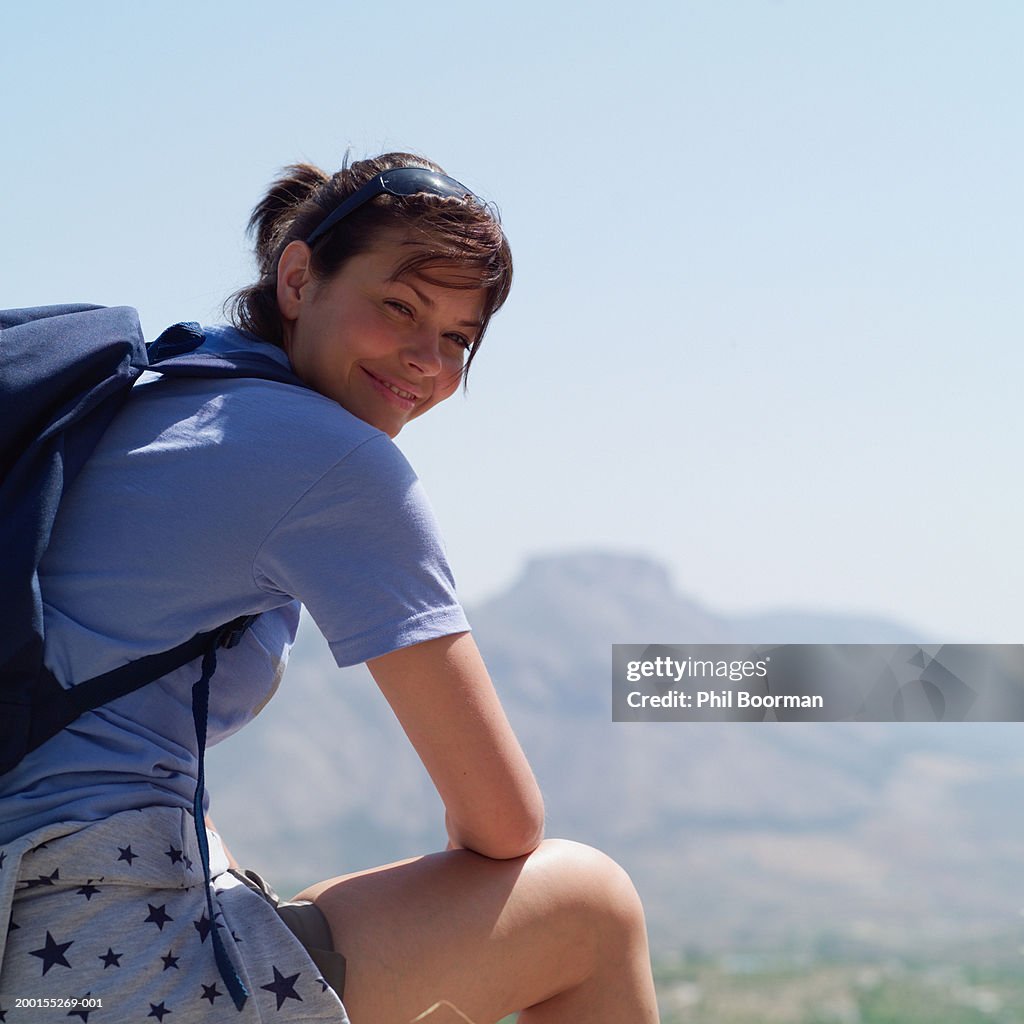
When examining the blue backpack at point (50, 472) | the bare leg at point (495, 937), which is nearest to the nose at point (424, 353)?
the blue backpack at point (50, 472)

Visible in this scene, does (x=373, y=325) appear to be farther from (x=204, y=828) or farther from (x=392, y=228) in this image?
(x=204, y=828)

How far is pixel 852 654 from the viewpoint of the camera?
4551 mm

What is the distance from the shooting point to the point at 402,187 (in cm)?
139

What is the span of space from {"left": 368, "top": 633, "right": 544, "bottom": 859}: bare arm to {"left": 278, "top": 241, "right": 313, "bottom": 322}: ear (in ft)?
1.63

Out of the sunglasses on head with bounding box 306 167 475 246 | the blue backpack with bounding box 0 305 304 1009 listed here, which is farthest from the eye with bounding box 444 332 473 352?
the blue backpack with bounding box 0 305 304 1009

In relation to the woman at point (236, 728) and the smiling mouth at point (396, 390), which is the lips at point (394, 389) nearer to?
the smiling mouth at point (396, 390)

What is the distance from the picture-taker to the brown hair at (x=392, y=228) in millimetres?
1365

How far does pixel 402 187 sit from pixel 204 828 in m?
0.70

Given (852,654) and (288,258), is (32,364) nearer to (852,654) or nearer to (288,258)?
(288,258)

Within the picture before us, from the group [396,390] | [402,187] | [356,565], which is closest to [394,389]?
[396,390]

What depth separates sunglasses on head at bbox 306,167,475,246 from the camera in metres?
1.39

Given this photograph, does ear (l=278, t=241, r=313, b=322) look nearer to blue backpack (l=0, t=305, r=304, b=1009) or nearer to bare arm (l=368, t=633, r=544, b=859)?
blue backpack (l=0, t=305, r=304, b=1009)

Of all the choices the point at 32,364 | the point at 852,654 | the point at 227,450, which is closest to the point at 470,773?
the point at 227,450

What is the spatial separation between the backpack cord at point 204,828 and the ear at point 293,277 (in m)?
0.46
